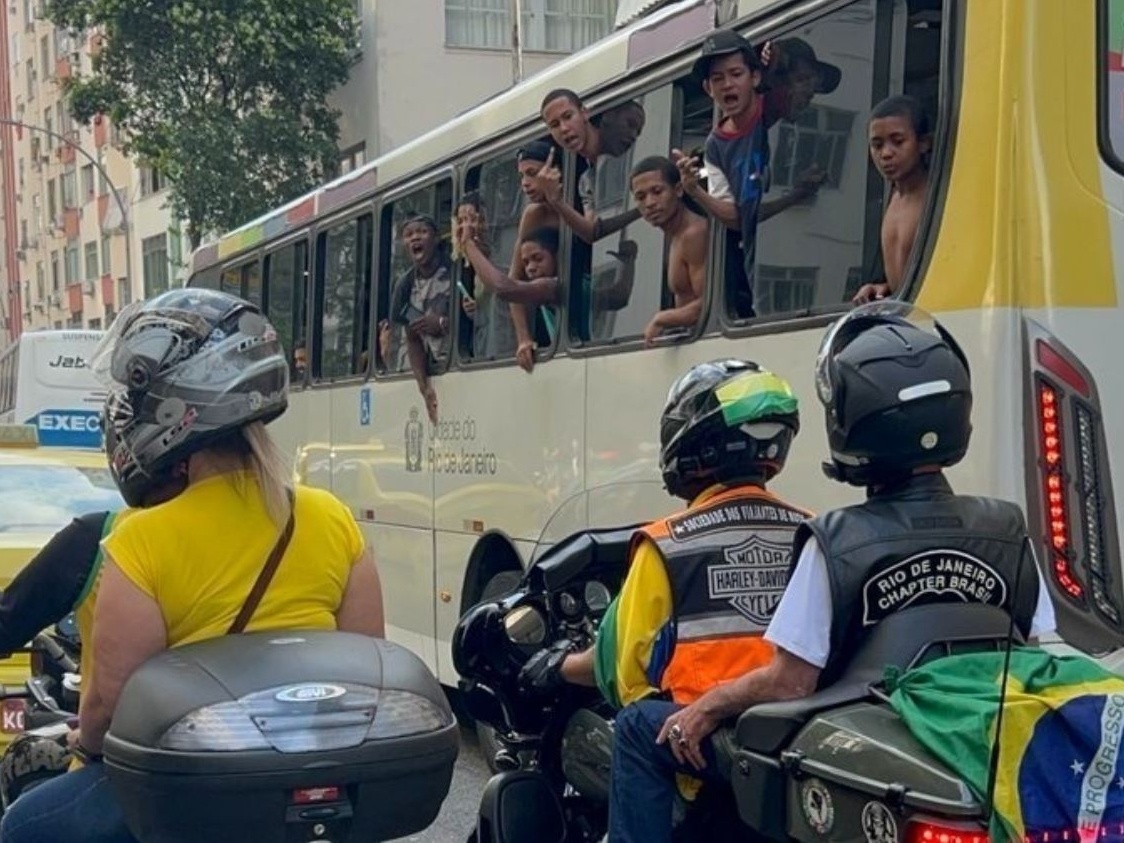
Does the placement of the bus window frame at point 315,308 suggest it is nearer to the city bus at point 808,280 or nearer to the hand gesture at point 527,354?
the city bus at point 808,280

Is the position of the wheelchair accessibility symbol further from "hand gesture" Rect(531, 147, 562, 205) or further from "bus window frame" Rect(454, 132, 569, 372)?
"hand gesture" Rect(531, 147, 562, 205)

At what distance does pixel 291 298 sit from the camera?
37.3ft

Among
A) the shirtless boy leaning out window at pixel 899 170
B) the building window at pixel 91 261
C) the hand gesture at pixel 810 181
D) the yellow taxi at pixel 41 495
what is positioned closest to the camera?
the shirtless boy leaning out window at pixel 899 170

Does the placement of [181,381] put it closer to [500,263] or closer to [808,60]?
[808,60]

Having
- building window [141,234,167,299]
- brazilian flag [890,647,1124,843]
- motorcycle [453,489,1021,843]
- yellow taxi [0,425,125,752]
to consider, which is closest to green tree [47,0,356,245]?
building window [141,234,167,299]

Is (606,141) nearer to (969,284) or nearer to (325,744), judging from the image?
(969,284)

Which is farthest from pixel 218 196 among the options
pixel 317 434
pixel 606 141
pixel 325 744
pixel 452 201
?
pixel 325 744

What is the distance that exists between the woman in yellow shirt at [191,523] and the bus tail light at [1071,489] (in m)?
2.09

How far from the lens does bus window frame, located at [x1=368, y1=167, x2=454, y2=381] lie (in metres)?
8.55

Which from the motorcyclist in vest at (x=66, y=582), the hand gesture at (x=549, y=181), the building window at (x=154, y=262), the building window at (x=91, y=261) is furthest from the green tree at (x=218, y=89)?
the building window at (x=91, y=261)

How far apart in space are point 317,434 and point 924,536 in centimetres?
861

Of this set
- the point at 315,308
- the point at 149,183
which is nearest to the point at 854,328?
the point at 315,308

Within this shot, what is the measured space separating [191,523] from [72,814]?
58 cm

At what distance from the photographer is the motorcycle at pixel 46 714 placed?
134 inches
